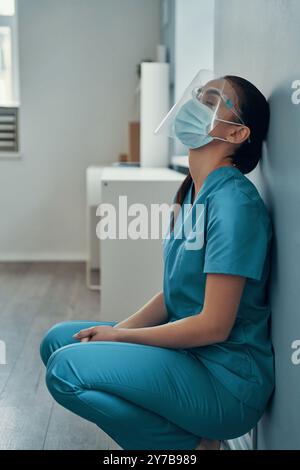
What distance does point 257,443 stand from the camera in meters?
1.71

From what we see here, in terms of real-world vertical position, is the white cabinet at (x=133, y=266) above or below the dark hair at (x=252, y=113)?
below

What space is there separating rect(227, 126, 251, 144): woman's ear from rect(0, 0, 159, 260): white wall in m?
3.57

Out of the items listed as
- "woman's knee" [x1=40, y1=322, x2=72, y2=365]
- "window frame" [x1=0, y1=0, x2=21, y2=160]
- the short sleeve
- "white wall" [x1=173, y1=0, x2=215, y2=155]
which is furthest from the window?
the short sleeve

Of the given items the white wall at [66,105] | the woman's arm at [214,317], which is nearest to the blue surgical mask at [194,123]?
the woman's arm at [214,317]

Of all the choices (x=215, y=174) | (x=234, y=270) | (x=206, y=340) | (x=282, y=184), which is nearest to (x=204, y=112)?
(x=215, y=174)

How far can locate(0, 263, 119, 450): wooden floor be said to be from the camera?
2.07 m

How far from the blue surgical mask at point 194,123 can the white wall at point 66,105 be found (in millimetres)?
3474

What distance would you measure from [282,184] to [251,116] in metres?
0.17

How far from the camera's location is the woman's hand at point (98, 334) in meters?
1.54

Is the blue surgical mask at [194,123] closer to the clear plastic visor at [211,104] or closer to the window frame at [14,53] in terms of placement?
the clear plastic visor at [211,104]

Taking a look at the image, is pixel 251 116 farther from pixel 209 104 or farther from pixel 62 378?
pixel 62 378

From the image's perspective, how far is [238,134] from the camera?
150cm

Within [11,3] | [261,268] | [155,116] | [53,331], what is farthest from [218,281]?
[11,3]

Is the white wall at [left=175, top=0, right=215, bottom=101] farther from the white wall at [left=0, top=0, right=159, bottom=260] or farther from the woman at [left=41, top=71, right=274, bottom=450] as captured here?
the woman at [left=41, top=71, right=274, bottom=450]
